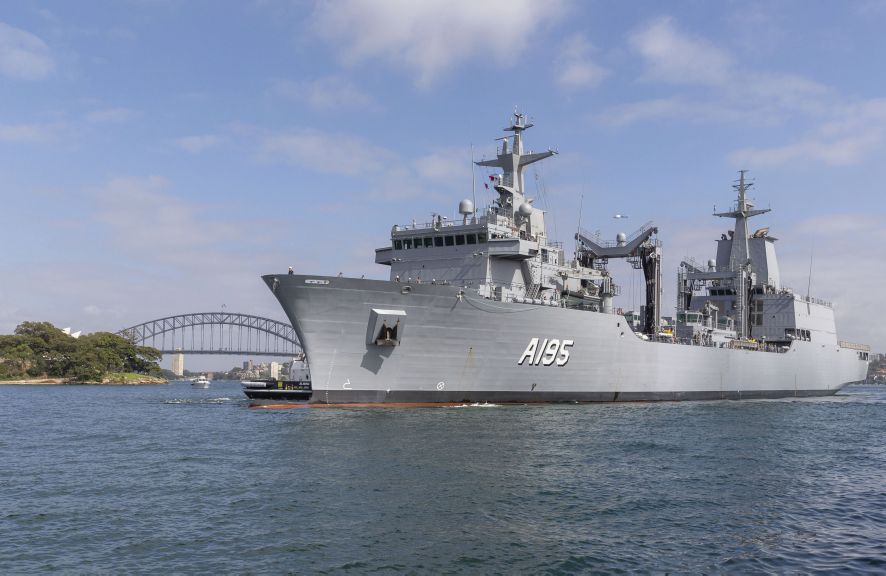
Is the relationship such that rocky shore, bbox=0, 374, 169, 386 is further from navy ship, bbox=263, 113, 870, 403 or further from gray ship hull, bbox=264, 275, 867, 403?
gray ship hull, bbox=264, 275, 867, 403

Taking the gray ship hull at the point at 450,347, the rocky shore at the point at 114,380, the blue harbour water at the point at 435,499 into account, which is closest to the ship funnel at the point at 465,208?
the gray ship hull at the point at 450,347

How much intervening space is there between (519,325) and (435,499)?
61.2 feet

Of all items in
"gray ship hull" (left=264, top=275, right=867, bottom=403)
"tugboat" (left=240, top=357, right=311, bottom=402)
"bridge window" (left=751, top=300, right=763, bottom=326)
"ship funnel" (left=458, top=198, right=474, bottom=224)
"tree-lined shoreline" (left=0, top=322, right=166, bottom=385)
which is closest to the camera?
"gray ship hull" (left=264, top=275, right=867, bottom=403)

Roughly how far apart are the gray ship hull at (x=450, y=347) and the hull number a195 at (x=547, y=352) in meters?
0.06

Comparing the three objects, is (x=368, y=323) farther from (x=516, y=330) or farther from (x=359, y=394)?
(x=516, y=330)

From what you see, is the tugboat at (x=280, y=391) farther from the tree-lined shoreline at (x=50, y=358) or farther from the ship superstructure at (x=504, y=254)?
the tree-lined shoreline at (x=50, y=358)

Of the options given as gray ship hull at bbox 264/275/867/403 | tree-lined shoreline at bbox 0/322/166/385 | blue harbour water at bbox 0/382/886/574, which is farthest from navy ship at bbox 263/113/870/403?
tree-lined shoreline at bbox 0/322/166/385

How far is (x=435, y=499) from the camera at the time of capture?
581 inches

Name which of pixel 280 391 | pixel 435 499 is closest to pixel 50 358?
pixel 280 391

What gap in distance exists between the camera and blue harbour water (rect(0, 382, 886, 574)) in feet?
36.5

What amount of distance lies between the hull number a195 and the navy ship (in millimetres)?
78

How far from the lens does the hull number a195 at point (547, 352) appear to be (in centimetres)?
3359

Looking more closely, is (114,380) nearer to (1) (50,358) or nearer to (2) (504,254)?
(1) (50,358)

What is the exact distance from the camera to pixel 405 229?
126ft
